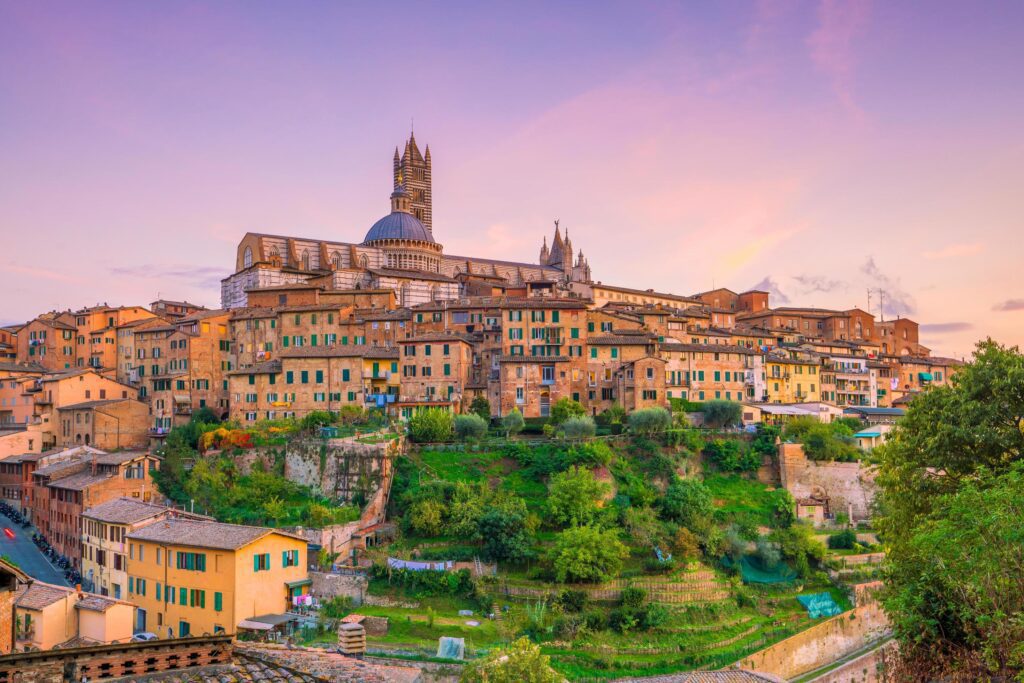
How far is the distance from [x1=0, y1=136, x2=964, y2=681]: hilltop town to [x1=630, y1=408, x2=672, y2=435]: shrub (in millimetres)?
95

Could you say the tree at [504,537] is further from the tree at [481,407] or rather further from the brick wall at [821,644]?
the tree at [481,407]

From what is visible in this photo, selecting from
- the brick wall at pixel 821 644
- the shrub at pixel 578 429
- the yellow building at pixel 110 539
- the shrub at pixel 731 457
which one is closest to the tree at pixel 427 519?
the shrub at pixel 578 429

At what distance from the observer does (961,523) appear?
20422mm

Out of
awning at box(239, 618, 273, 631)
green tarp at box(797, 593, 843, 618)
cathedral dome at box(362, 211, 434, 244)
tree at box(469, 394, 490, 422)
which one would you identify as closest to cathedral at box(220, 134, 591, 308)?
cathedral dome at box(362, 211, 434, 244)

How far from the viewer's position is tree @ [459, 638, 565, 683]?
22.3 m

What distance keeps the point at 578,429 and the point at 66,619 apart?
26556 mm

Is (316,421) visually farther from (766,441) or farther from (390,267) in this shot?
(390,267)

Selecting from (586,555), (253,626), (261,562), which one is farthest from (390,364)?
(253,626)

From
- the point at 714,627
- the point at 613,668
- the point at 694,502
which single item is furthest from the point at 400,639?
the point at 694,502

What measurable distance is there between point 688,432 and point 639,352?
859 cm

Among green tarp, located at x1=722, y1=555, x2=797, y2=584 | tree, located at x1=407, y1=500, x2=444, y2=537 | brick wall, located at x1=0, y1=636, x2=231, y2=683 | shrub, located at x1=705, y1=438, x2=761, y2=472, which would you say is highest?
brick wall, located at x1=0, y1=636, x2=231, y2=683

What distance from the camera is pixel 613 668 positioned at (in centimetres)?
3212

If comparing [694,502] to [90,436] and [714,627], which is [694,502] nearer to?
[714,627]

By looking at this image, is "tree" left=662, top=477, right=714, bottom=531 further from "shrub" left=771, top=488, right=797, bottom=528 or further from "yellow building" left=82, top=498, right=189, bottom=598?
"yellow building" left=82, top=498, right=189, bottom=598
